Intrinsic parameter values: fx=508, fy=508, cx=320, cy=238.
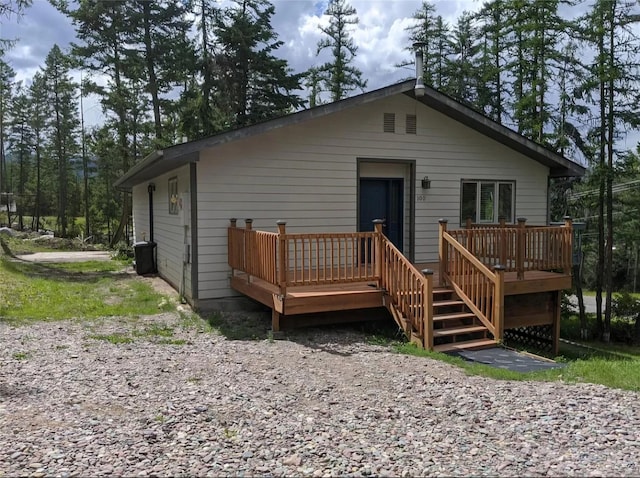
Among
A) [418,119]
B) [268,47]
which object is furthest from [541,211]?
[268,47]

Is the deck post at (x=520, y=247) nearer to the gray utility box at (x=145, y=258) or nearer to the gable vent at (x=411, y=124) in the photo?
the gable vent at (x=411, y=124)

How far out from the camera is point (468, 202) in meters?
11.0

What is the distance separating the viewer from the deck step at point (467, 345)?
6855 millimetres

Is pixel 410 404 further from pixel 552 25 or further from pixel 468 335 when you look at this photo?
pixel 552 25

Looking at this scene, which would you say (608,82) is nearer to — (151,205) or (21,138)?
(151,205)

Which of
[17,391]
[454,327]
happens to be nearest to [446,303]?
[454,327]

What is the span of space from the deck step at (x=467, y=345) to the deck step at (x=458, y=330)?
0.47 feet

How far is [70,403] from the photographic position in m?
4.40

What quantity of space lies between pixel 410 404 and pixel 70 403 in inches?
117

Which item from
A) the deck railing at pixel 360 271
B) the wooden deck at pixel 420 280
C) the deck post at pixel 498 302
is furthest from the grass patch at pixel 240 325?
the deck post at pixel 498 302

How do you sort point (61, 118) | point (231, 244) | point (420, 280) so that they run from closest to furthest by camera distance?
point (420, 280) → point (231, 244) → point (61, 118)

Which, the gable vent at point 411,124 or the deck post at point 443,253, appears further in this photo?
the gable vent at point 411,124

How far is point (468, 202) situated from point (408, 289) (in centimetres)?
444

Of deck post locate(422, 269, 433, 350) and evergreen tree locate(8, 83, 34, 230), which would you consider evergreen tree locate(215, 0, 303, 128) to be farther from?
evergreen tree locate(8, 83, 34, 230)
